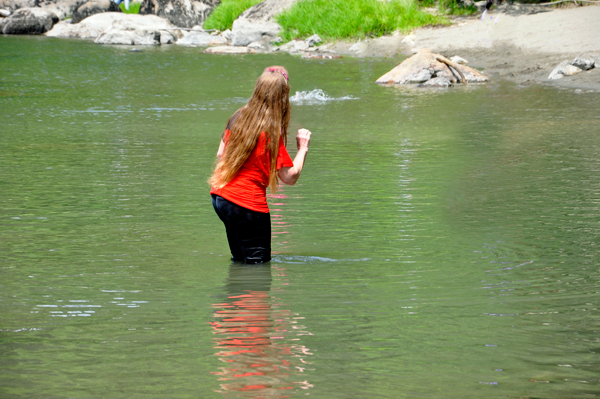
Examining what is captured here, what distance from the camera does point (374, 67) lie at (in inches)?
935

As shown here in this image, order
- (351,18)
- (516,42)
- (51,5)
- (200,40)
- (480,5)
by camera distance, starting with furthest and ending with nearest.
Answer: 1. (51,5)
2. (200,40)
3. (351,18)
4. (480,5)
5. (516,42)

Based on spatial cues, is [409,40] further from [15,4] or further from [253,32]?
[15,4]

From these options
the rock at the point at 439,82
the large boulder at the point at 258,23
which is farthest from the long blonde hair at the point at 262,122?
the large boulder at the point at 258,23

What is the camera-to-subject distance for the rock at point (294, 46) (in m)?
32.0

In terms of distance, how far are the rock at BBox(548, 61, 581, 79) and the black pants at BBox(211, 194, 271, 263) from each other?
15505 mm

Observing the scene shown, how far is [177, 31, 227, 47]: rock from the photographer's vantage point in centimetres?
3799

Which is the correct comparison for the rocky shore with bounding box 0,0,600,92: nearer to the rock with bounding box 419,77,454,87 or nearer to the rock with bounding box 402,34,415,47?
the rock with bounding box 402,34,415,47

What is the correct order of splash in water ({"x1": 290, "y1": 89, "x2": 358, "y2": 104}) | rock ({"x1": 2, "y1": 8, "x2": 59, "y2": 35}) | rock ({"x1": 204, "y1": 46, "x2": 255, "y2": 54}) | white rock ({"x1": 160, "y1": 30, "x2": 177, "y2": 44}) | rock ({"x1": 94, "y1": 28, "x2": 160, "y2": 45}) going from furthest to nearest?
1. rock ({"x1": 2, "y1": 8, "x2": 59, "y2": 35})
2. white rock ({"x1": 160, "y1": 30, "x2": 177, "y2": 44})
3. rock ({"x1": 94, "y1": 28, "x2": 160, "y2": 45})
4. rock ({"x1": 204, "y1": 46, "x2": 255, "y2": 54})
5. splash in water ({"x1": 290, "y1": 89, "x2": 358, "y2": 104})

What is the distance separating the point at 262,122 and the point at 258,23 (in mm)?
33021

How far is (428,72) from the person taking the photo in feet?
62.2

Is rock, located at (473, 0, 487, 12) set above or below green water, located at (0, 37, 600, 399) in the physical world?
above

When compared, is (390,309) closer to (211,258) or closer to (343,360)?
(343,360)

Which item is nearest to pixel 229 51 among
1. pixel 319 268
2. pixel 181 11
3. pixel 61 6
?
pixel 181 11

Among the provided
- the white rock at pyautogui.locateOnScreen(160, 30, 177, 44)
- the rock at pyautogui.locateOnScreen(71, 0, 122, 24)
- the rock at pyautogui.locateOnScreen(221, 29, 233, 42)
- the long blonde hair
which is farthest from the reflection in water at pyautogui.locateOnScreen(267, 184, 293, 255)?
the rock at pyautogui.locateOnScreen(71, 0, 122, 24)
